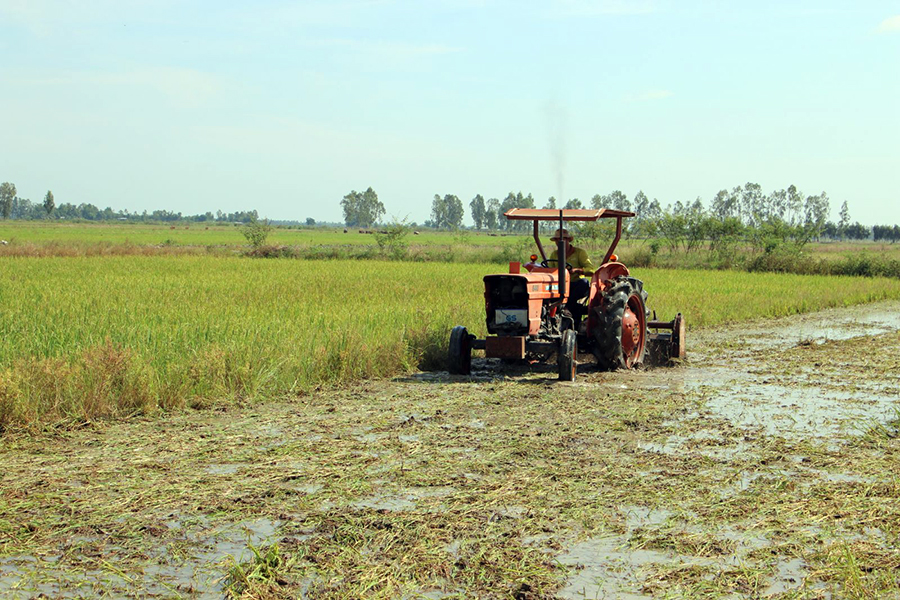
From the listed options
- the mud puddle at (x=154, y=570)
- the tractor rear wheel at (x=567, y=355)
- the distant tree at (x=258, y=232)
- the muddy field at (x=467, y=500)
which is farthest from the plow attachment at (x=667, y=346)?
the distant tree at (x=258, y=232)

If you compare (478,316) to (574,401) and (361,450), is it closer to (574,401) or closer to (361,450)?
Result: (574,401)

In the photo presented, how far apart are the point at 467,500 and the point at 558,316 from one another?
4856 millimetres

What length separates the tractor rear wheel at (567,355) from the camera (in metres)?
8.89

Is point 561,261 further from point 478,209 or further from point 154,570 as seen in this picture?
point 478,209

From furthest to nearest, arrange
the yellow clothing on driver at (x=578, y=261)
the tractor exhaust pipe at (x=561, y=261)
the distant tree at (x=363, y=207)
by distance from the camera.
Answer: the distant tree at (x=363, y=207), the yellow clothing on driver at (x=578, y=261), the tractor exhaust pipe at (x=561, y=261)

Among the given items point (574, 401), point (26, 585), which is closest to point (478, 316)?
point (574, 401)

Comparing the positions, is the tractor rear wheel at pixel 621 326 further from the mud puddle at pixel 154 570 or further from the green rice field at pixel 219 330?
A: the mud puddle at pixel 154 570

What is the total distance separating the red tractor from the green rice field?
4.42 ft

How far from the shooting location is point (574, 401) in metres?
8.01

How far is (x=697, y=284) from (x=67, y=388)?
56.2ft

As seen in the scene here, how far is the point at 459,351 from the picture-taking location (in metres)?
9.48

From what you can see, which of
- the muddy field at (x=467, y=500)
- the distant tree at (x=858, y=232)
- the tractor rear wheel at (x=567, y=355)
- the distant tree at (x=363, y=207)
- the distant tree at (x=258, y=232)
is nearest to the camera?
the muddy field at (x=467, y=500)

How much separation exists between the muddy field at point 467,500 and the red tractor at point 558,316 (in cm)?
75

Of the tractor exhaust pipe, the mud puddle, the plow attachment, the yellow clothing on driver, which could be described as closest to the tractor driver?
the yellow clothing on driver
